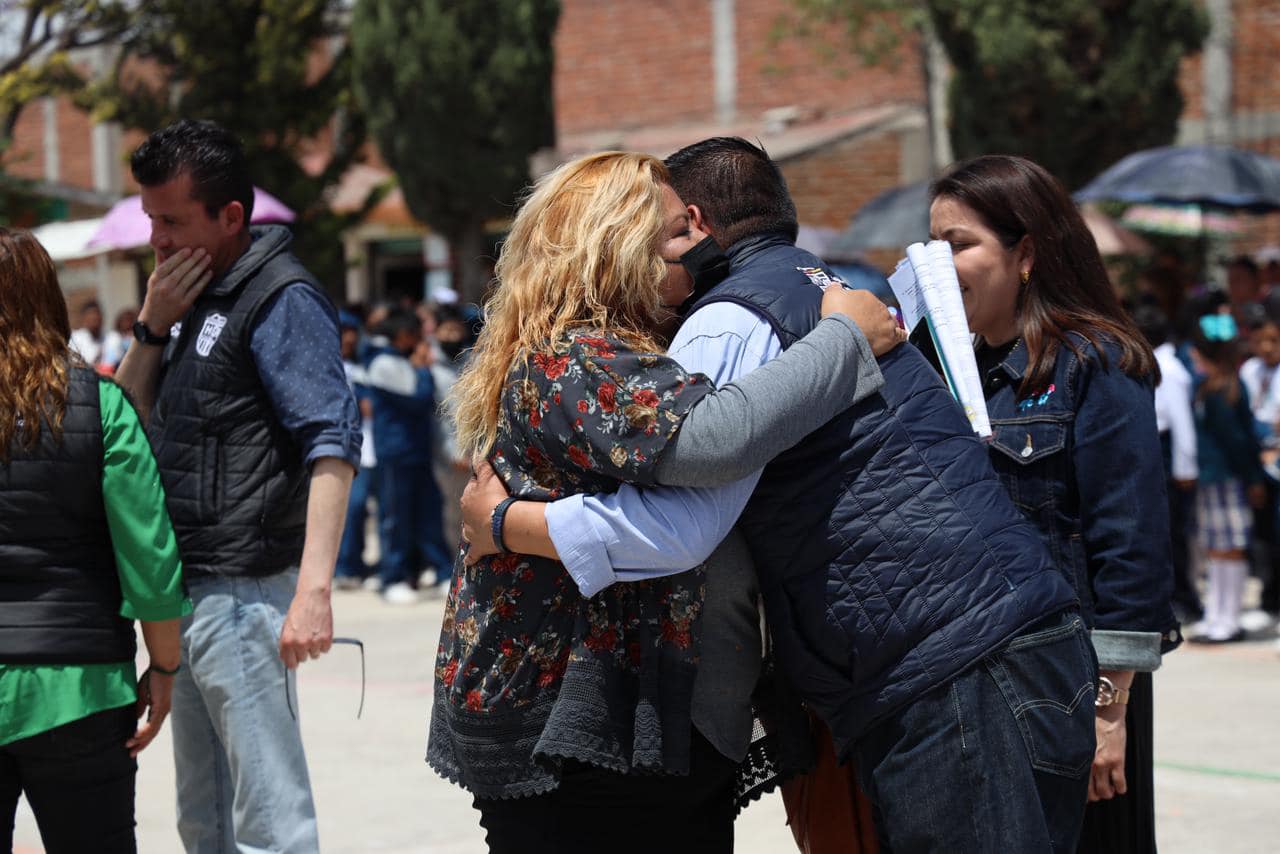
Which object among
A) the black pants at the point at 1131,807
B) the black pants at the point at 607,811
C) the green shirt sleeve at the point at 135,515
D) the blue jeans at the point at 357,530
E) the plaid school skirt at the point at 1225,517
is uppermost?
the green shirt sleeve at the point at 135,515

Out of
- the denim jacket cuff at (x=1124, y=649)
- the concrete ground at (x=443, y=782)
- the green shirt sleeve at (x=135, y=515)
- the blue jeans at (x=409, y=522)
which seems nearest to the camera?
the denim jacket cuff at (x=1124, y=649)

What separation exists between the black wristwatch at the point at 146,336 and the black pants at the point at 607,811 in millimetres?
1668

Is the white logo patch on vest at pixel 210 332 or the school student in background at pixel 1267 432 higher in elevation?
the white logo patch on vest at pixel 210 332

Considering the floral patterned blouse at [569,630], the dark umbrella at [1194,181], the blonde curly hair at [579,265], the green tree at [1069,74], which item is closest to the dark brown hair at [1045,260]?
the blonde curly hair at [579,265]

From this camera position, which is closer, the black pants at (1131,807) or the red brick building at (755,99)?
the black pants at (1131,807)

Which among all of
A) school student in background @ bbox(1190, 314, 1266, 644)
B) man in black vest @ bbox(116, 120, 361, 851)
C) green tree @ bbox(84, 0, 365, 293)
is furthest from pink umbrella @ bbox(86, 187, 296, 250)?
man in black vest @ bbox(116, 120, 361, 851)

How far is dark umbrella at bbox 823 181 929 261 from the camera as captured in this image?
12758mm

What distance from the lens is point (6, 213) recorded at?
52.1 ft

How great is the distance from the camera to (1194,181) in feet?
35.2

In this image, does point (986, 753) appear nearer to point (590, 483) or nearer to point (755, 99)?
point (590, 483)

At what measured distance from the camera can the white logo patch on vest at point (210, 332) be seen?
12.0 feet

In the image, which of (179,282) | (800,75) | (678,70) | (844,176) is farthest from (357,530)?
(678,70)

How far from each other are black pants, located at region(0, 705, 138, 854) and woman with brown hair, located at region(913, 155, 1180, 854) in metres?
1.89

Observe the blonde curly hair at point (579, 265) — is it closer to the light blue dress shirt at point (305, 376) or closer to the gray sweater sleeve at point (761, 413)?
the gray sweater sleeve at point (761, 413)
